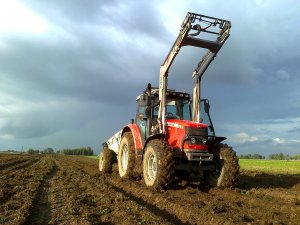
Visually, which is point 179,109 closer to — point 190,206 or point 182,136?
point 182,136

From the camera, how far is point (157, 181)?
9508 mm

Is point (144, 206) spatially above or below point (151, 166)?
below

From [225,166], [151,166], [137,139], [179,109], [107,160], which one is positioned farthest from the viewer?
[107,160]

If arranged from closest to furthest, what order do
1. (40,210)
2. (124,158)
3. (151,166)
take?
(40,210) → (151,166) → (124,158)

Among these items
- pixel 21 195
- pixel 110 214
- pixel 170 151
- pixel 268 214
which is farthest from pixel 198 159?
pixel 21 195

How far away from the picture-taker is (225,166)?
33.4 feet

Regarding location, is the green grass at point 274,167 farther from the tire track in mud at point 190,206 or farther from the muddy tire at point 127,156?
the tire track in mud at point 190,206

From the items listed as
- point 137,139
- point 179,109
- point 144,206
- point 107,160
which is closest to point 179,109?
point 179,109

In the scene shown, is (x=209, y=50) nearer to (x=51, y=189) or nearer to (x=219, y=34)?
(x=219, y=34)

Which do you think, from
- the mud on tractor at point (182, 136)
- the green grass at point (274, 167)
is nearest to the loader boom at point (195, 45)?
the mud on tractor at point (182, 136)

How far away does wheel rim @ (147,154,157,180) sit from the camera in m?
10.2

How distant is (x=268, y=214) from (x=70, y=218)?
11.7 feet

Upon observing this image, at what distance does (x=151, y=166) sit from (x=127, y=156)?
7.51ft

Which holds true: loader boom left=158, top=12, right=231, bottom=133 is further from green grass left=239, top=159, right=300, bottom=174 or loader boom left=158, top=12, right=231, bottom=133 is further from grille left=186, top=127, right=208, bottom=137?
green grass left=239, top=159, right=300, bottom=174
